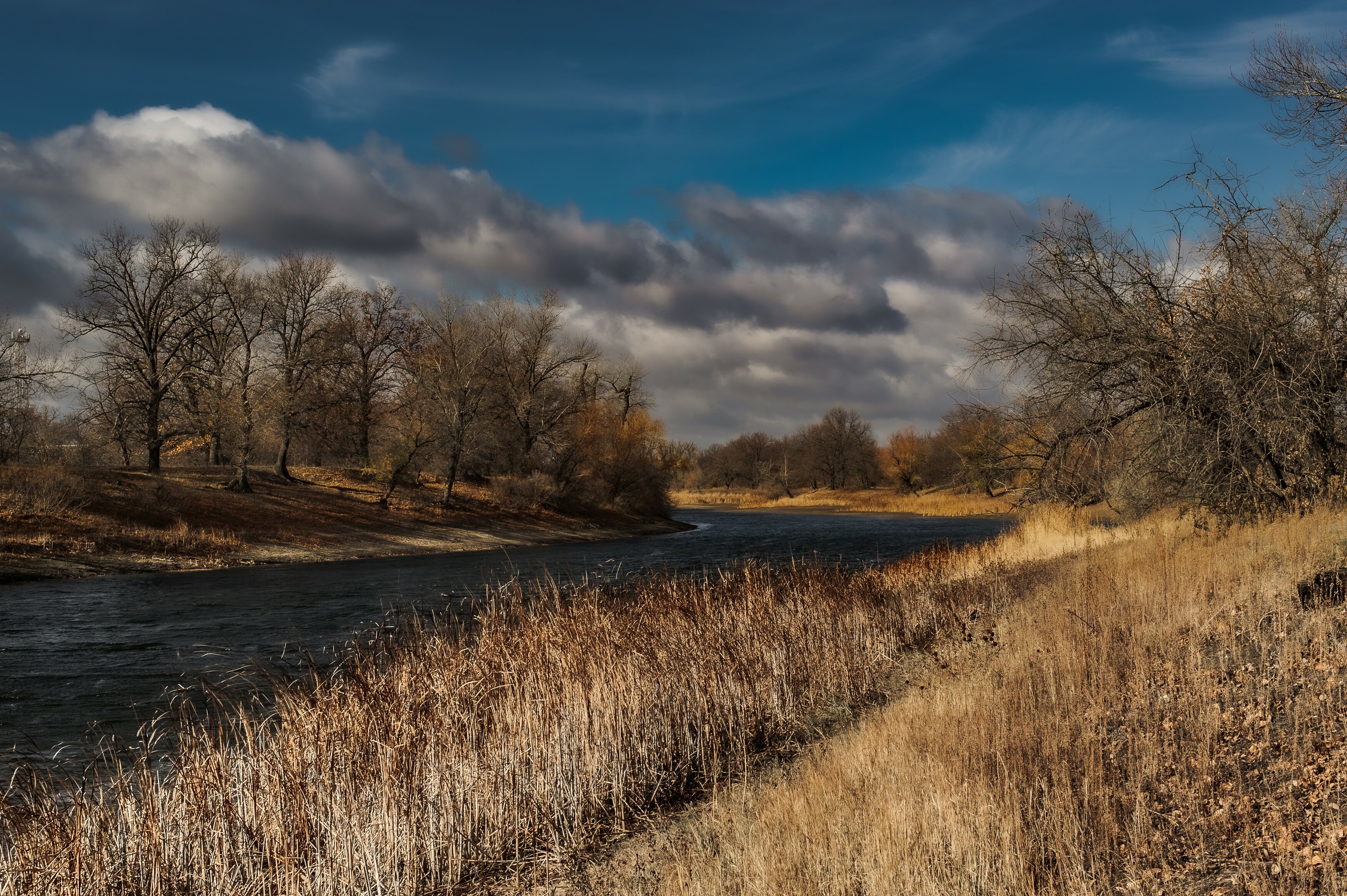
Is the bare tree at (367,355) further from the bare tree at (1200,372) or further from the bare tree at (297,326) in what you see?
the bare tree at (1200,372)

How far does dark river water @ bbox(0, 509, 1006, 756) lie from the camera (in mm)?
10852

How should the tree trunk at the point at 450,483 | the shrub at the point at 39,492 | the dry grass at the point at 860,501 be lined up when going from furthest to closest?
the dry grass at the point at 860,501 < the tree trunk at the point at 450,483 < the shrub at the point at 39,492

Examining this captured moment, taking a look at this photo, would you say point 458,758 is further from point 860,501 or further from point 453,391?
point 860,501

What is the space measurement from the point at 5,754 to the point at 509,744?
249 inches

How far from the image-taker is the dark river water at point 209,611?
10.9 m

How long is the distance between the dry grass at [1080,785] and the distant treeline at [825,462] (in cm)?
5822

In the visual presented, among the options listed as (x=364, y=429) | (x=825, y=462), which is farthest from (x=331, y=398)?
(x=825, y=462)

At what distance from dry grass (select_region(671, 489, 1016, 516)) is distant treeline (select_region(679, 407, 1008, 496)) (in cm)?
199

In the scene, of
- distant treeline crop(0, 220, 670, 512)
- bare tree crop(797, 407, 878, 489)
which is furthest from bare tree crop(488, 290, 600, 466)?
bare tree crop(797, 407, 878, 489)

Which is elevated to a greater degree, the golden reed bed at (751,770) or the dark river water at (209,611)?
the golden reed bed at (751,770)

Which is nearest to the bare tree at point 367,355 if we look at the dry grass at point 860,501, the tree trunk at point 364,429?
the tree trunk at point 364,429

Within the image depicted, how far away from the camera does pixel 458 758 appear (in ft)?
20.5

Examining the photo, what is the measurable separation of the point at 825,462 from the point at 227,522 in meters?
84.7

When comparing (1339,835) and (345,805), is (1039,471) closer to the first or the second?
(1339,835)
